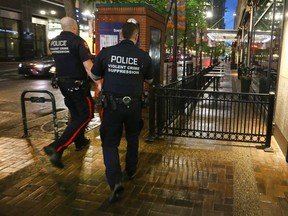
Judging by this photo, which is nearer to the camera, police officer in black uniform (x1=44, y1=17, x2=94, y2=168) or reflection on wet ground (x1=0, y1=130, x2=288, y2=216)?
reflection on wet ground (x1=0, y1=130, x2=288, y2=216)

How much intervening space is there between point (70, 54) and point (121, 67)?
1.29 metres

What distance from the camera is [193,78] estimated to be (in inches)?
407

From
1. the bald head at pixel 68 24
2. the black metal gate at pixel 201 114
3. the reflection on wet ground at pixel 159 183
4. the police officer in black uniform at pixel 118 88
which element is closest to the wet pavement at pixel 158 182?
the reflection on wet ground at pixel 159 183

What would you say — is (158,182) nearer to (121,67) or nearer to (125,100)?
(125,100)

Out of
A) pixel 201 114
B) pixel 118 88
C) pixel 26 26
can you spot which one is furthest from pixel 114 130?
pixel 26 26

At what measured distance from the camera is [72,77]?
482 centimetres

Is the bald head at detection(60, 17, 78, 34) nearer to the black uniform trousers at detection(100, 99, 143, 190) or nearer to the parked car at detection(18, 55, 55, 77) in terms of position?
the black uniform trousers at detection(100, 99, 143, 190)

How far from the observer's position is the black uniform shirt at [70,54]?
4668mm

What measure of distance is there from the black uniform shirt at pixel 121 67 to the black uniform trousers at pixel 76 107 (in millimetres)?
977

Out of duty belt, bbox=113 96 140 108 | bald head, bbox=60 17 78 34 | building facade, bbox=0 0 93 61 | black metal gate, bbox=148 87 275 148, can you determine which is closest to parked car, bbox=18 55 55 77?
building facade, bbox=0 0 93 61

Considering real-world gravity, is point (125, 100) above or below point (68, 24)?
below

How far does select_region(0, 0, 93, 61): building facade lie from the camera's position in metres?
29.0

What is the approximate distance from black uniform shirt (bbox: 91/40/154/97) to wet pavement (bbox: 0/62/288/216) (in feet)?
4.39

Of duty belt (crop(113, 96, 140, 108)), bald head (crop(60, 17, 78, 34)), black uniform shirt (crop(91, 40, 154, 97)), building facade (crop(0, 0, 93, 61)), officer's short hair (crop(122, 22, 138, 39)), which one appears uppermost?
building facade (crop(0, 0, 93, 61))
